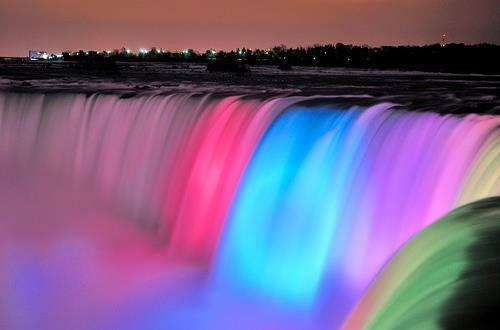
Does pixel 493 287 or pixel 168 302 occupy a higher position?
pixel 493 287

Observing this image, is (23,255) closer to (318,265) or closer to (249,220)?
(249,220)

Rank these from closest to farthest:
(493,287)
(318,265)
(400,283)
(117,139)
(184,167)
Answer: (493,287) < (400,283) < (318,265) < (184,167) < (117,139)

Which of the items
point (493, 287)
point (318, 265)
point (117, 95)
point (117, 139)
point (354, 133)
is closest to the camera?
point (493, 287)

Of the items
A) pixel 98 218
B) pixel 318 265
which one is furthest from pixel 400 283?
pixel 98 218

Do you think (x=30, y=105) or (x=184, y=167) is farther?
(x=30, y=105)

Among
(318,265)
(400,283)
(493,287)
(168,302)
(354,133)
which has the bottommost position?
(168,302)

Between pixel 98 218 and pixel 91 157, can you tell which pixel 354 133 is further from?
pixel 91 157
